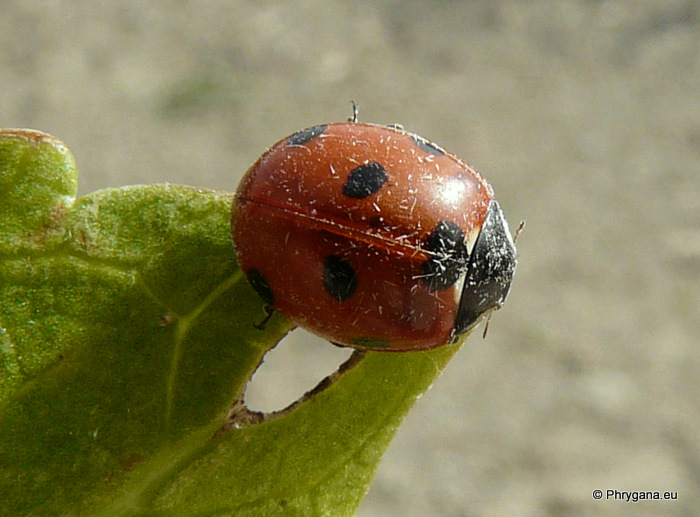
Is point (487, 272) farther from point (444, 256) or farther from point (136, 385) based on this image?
point (136, 385)

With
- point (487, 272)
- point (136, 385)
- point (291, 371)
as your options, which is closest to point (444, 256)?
point (487, 272)

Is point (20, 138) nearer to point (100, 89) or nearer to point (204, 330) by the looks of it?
point (204, 330)

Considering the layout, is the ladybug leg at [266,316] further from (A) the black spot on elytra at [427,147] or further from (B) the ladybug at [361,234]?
(A) the black spot on elytra at [427,147]

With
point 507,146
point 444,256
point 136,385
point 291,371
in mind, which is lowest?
point 291,371

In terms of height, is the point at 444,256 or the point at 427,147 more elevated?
the point at 427,147
